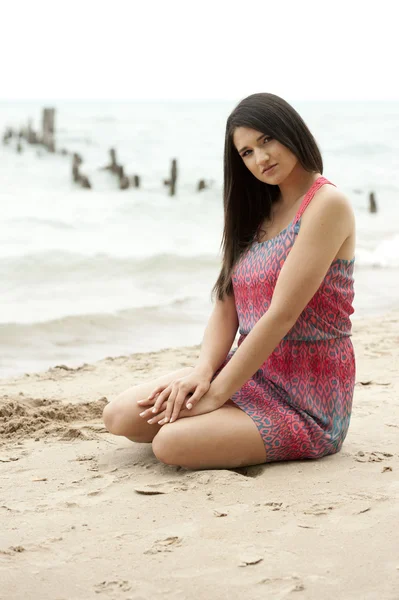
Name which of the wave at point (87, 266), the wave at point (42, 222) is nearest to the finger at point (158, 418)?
the wave at point (87, 266)

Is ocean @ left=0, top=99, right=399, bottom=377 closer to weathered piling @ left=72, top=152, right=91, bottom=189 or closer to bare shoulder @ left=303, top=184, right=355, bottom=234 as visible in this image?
weathered piling @ left=72, top=152, right=91, bottom=189

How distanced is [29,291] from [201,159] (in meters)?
15.1

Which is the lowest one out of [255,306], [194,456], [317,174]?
[194,456]

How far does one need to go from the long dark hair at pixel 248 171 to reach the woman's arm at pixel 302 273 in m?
0.23

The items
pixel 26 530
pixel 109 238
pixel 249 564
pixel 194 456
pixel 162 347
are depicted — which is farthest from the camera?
pixel 109 238

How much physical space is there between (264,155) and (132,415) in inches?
45.1

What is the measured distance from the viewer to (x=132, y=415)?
3.06 metres

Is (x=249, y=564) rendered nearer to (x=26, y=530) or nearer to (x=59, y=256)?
(x=26, y=530)

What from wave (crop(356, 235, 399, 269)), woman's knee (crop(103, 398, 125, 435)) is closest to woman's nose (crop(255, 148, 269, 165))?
woman's knee (crop(103, 398, 125, 435))

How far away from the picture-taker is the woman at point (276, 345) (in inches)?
111

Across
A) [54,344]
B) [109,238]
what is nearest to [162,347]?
[54,344]

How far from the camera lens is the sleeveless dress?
115 inches

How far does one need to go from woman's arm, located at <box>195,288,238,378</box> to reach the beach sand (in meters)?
0.46

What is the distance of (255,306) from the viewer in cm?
305
